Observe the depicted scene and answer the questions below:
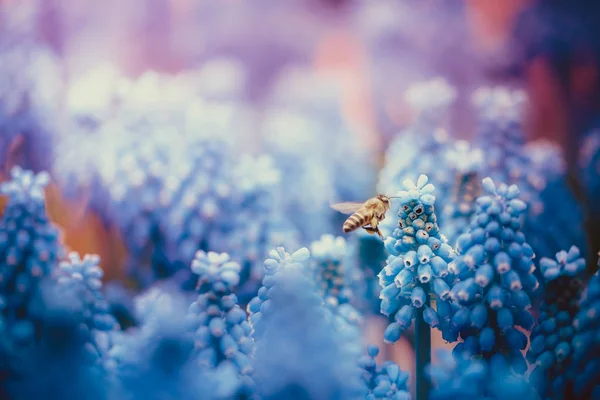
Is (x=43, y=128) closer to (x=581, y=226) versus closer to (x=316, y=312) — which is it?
(x=316, y=312)

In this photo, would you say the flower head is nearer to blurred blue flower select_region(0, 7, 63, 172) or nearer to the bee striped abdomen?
blurred blue flower select_region(0, 7, 63, 172)

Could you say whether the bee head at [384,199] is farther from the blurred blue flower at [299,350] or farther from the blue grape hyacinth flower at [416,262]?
the blurred blue flower at [299,350]

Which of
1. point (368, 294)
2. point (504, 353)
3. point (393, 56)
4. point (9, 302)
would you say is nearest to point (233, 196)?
point (368, 294)

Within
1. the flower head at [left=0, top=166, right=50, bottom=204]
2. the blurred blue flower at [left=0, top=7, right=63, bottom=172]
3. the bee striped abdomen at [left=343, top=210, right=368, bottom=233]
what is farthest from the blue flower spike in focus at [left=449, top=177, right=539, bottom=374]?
the blurred blue flower at [left=0, top=7, right=63, bottom=172]

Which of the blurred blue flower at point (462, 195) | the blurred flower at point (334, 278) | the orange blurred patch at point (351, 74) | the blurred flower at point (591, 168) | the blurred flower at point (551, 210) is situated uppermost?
the orange blurred patch at point (351, 74)

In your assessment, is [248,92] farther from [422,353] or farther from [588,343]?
[588,343]

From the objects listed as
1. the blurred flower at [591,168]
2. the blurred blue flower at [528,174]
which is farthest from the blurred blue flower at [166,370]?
the blurred flower at [591,168]
